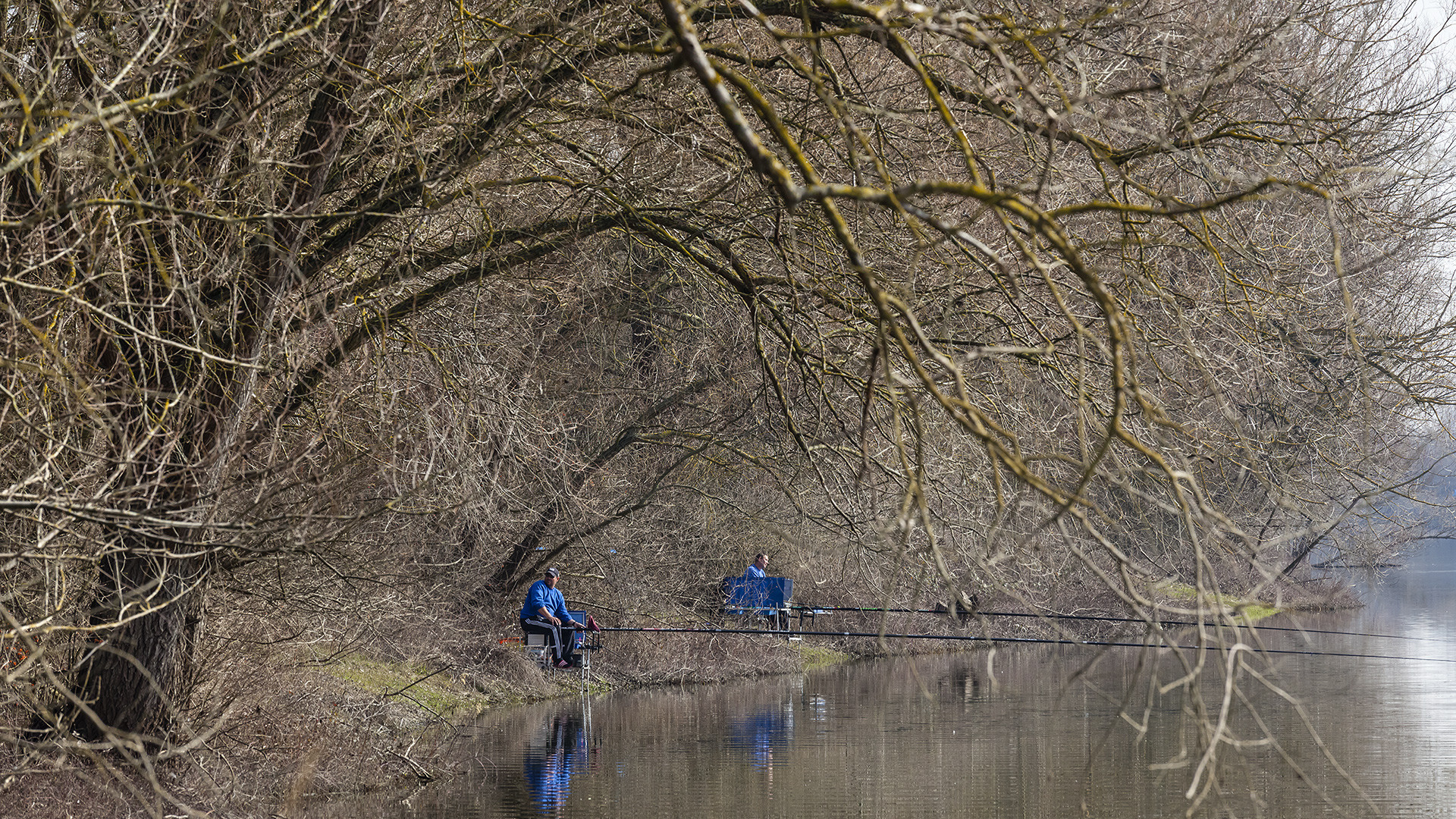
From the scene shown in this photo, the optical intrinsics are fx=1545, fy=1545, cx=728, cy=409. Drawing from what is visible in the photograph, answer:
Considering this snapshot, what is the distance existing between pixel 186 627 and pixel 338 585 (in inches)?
69.6

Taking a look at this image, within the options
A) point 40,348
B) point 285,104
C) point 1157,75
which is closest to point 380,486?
point 285,104

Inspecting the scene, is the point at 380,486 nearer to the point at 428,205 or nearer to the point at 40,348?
the point at 428,205

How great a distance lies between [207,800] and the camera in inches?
390

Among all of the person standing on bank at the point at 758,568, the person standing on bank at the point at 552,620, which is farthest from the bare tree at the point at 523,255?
the person standing on bank at the point at 758,568

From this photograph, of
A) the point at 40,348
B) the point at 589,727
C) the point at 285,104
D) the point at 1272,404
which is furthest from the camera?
the point at 589,727

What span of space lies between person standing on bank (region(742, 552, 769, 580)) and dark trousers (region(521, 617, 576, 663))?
4.23m

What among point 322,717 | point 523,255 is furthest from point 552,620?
point 523,255

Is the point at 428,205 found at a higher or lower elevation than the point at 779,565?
higher

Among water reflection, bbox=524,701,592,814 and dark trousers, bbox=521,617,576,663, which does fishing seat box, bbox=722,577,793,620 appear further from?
dark trousers, bbox=521,617,576,663

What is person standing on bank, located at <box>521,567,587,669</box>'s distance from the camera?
1772cm

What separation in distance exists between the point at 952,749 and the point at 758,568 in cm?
697

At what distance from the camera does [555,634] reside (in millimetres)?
17750

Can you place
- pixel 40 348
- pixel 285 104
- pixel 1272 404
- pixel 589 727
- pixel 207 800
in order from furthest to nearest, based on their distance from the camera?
pixel 589 727
pixel 1272 404
pixel 207 800
pixel 285 104
pixel 40 348

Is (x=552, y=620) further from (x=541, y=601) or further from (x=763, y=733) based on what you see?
(x=763, y=733)
